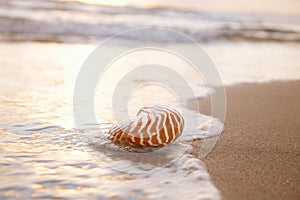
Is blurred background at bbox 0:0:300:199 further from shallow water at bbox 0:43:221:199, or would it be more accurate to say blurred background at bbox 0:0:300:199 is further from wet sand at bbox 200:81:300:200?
wet sand at bbox 200:81:300:200

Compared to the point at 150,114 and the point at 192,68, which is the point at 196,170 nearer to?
the point at 150,114

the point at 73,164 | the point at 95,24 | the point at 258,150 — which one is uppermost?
the point at 95,24

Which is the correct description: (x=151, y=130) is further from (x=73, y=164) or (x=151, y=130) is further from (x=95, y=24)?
(x=95, y=24)

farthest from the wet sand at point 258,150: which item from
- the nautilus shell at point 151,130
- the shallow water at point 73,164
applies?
the nautilus shell at point 151,130

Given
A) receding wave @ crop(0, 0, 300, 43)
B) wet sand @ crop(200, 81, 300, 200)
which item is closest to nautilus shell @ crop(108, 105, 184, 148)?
wet sand @ crop(200, 81, 300, 200)

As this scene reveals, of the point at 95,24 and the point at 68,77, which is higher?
the point at 95,24

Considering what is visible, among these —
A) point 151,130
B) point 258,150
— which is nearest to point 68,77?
point 151,130

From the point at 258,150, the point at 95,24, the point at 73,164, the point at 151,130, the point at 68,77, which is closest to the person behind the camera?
the point at 73,164

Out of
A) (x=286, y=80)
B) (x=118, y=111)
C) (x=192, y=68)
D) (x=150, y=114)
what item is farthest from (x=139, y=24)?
(x=150, y=114)

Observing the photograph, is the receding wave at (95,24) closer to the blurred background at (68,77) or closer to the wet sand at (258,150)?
the blurred background at (68,77)
